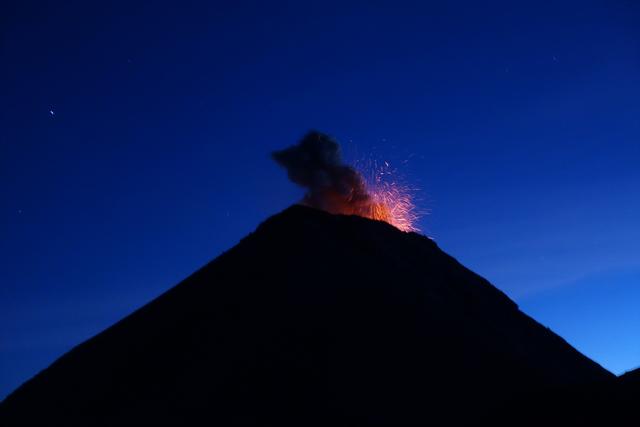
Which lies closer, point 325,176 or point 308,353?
point 308,353

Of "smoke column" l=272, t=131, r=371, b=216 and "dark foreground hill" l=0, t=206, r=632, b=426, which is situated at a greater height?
"smoke column" l=272, t=131, r=371, b=216

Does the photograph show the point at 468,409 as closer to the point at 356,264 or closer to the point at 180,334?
the point at 356,264

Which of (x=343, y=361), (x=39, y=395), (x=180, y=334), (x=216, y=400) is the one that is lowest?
(x=343, y=361)

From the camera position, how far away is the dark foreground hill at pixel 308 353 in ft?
37.3

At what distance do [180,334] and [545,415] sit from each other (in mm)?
11029

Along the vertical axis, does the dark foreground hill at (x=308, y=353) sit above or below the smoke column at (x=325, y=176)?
below

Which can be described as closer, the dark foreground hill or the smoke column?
the dark foreground hill

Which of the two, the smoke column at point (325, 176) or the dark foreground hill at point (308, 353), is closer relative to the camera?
the dark foreground hill at point (308, 353)

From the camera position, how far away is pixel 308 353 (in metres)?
13.0

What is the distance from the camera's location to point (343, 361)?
12969mm

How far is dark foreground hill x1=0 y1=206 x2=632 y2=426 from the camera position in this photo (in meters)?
11.4

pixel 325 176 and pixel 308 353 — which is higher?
pixel 325 176

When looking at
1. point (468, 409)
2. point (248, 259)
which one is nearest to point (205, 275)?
point (248, 259)

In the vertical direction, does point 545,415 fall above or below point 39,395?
below
